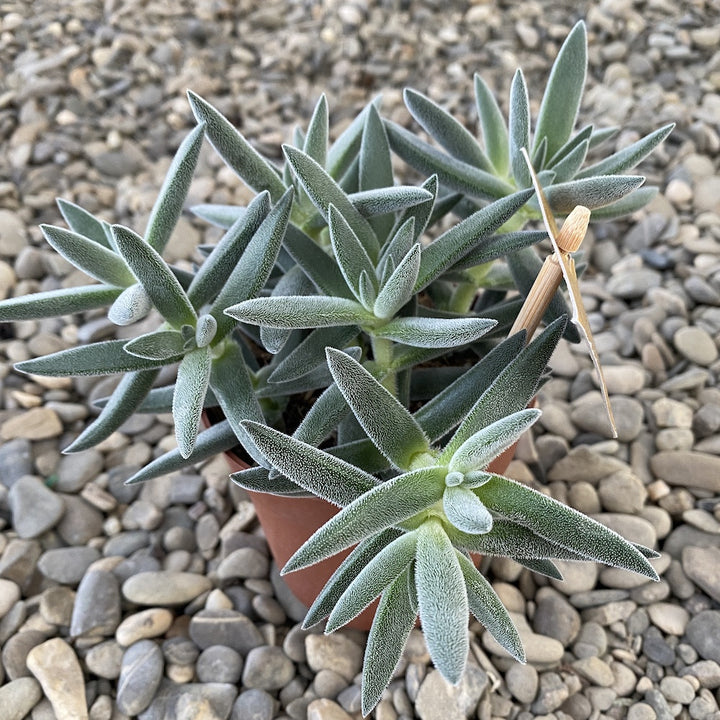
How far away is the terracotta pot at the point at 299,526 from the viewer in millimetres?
840

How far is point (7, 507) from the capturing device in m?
1.21

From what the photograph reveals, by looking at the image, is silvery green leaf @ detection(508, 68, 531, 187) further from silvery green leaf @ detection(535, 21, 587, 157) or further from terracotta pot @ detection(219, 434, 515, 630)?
terracotta pot @ detection(219, 434, 515, 630)

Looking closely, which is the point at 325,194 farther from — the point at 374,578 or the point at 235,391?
the point at 374,578

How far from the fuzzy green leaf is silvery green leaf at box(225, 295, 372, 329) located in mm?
124

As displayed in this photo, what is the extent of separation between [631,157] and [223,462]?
840 mm

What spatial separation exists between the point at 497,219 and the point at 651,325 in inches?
30.6

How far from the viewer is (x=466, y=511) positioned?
56 cm

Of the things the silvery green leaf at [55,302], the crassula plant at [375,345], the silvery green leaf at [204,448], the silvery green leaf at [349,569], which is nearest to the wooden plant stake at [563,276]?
the crassula plant at [375,345]

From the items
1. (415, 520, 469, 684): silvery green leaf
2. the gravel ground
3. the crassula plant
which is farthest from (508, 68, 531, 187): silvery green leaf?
the gravel ground

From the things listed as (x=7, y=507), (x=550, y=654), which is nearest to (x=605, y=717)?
(x=550, y=654)

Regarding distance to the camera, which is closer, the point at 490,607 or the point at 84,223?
the point at 490,607

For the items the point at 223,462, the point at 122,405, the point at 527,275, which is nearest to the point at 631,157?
the point at 527,275

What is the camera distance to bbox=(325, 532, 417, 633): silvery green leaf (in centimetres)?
62

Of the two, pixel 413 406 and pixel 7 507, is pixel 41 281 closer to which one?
pixel 7 507
